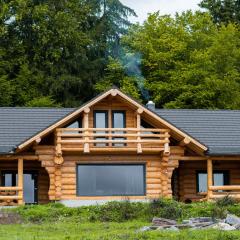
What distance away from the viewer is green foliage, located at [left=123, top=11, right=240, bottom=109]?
5553 cm

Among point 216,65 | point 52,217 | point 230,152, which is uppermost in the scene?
point 216,65

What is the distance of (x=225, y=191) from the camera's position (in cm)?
3462

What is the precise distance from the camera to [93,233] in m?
23.6

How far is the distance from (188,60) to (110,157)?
25.3 meters

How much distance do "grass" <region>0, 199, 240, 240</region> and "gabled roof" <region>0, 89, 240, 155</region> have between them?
141 inches

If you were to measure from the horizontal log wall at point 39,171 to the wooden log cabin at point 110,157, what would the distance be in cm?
4

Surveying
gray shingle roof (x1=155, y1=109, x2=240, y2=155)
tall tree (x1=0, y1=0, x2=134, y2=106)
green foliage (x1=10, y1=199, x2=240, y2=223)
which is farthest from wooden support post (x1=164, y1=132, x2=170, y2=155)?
tall tree (x1=0, y1=0, x2=134, y2=106)

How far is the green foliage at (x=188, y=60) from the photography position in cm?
5553

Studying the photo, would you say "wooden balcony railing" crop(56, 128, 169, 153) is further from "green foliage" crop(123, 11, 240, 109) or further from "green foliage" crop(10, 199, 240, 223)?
"green foliage" crop(123, 11, 240, 109)

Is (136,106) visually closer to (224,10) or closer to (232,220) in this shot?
(232,220)

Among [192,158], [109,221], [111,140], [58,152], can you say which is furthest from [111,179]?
[109,221]

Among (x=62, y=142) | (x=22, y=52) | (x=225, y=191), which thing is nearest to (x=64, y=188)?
(x=62, y=142)

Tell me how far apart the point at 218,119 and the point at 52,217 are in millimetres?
11921

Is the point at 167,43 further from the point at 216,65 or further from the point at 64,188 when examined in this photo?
the point at 64,188
